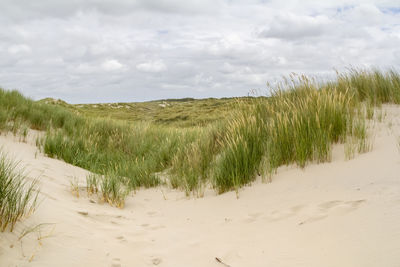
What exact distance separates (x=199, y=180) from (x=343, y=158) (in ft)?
7.84

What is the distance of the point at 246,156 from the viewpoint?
484 centimetres

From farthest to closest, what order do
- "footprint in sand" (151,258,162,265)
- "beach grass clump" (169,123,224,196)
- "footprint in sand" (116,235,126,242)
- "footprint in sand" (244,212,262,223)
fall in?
"beach grass clump" (169,123,224,196) < "footprint in sand" (244,212,262,223) < "footprint in sand" (116,235,126,242) < "footprint in sand" (151,258,162,265)

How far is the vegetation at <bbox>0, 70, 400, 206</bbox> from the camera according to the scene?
483 cm

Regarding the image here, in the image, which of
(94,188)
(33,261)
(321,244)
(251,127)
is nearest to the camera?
(33,261)

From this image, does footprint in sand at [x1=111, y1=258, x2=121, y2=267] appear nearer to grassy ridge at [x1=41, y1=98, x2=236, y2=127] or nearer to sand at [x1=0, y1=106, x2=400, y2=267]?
sand at [x1=0, y1=106, x2=400, y2=267]

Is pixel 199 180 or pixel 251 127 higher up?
pixel 251 127

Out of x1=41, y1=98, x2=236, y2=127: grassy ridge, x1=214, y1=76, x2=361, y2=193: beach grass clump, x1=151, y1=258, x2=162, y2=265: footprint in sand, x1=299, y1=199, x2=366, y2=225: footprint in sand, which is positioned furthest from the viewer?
Result: x1=41, y1=98, x2=236, y2=127: grassy ridge

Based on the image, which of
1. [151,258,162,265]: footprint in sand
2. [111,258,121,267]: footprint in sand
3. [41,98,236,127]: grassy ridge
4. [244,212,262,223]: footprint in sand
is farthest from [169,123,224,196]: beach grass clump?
[41,98,236,127]: grassy ridge

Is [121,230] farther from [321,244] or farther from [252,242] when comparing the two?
[321,244]

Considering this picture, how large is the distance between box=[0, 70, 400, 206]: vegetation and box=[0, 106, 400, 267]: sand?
280 mm

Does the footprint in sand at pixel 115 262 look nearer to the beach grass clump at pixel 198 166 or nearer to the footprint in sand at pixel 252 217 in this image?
the footprint in sand at pixel 252 217

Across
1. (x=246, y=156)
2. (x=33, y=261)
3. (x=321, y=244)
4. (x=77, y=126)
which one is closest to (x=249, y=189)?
(x=246, y=156)

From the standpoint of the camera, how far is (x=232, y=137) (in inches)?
198

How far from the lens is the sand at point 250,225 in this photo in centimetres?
244
